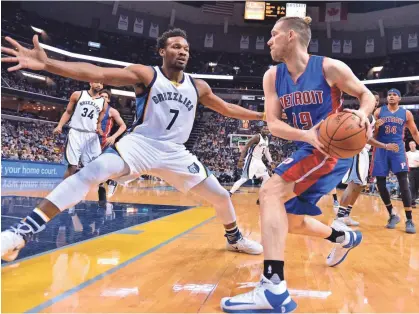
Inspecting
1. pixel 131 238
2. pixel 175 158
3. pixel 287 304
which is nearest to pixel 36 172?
pixel 131 238

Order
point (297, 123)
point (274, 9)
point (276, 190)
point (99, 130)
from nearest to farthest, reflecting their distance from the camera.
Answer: point (276, 190)
point (297, 123)
point (99, 130)
point (274, 9)

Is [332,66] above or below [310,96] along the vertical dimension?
above

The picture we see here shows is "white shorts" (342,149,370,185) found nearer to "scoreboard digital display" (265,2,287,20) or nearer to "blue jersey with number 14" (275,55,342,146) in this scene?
"blue jersey with number 14" (275,55,342,146)

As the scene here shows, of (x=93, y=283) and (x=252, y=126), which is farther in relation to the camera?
(x=252, y=126)

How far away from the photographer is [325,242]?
15.2 feet

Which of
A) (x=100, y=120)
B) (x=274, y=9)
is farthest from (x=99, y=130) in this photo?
(x=274, y=9)

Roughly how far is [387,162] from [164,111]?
13.5 feet

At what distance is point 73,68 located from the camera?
270 centimetres

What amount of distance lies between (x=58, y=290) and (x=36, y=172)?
16.8m

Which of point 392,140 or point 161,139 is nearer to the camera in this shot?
point 161,139

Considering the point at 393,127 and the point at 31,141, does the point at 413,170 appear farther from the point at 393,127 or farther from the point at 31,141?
the point at 31,141

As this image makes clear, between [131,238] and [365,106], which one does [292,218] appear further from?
[131,238]

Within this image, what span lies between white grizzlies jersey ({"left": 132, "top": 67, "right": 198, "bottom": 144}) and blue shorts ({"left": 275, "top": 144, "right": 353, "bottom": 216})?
1.12 metres

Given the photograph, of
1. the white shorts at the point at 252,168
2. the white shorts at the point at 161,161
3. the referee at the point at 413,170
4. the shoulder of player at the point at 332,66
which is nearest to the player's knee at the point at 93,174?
the white shorts at the point at 161,161
